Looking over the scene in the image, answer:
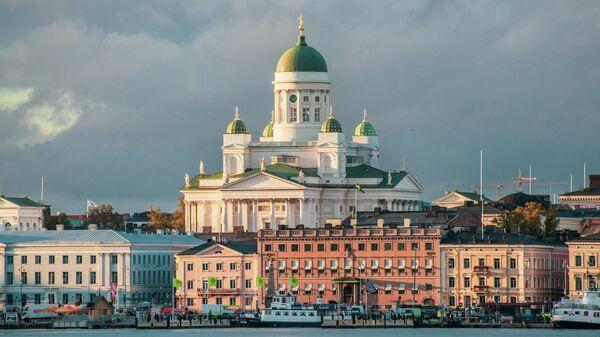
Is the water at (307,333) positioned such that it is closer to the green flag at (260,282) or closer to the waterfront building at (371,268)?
the green flag at (260,282)

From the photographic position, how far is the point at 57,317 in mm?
187875

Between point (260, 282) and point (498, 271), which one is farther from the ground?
point (498, 271)

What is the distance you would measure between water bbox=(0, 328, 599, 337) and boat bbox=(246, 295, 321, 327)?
105 centimetres

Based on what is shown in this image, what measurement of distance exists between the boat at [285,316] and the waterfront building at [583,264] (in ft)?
64.8

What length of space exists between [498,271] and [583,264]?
5.96 meters

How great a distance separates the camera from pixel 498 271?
19225cm

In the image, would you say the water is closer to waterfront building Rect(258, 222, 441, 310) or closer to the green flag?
the green flag

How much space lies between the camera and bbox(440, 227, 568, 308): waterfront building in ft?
630

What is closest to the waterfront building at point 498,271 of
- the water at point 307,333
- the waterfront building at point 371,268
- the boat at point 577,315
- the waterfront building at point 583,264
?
the waterfront building at point 371,268

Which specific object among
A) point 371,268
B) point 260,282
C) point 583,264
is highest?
point 583,264

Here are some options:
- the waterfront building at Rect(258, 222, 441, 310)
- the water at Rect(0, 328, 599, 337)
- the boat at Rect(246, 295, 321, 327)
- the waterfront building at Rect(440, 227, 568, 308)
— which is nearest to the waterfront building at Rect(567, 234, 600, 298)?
the waterfront building at Rect(440, 227, 568, 308)

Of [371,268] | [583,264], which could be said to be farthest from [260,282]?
[583,264]

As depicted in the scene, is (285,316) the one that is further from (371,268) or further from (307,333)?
(371,268)

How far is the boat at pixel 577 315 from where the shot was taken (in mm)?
171625
